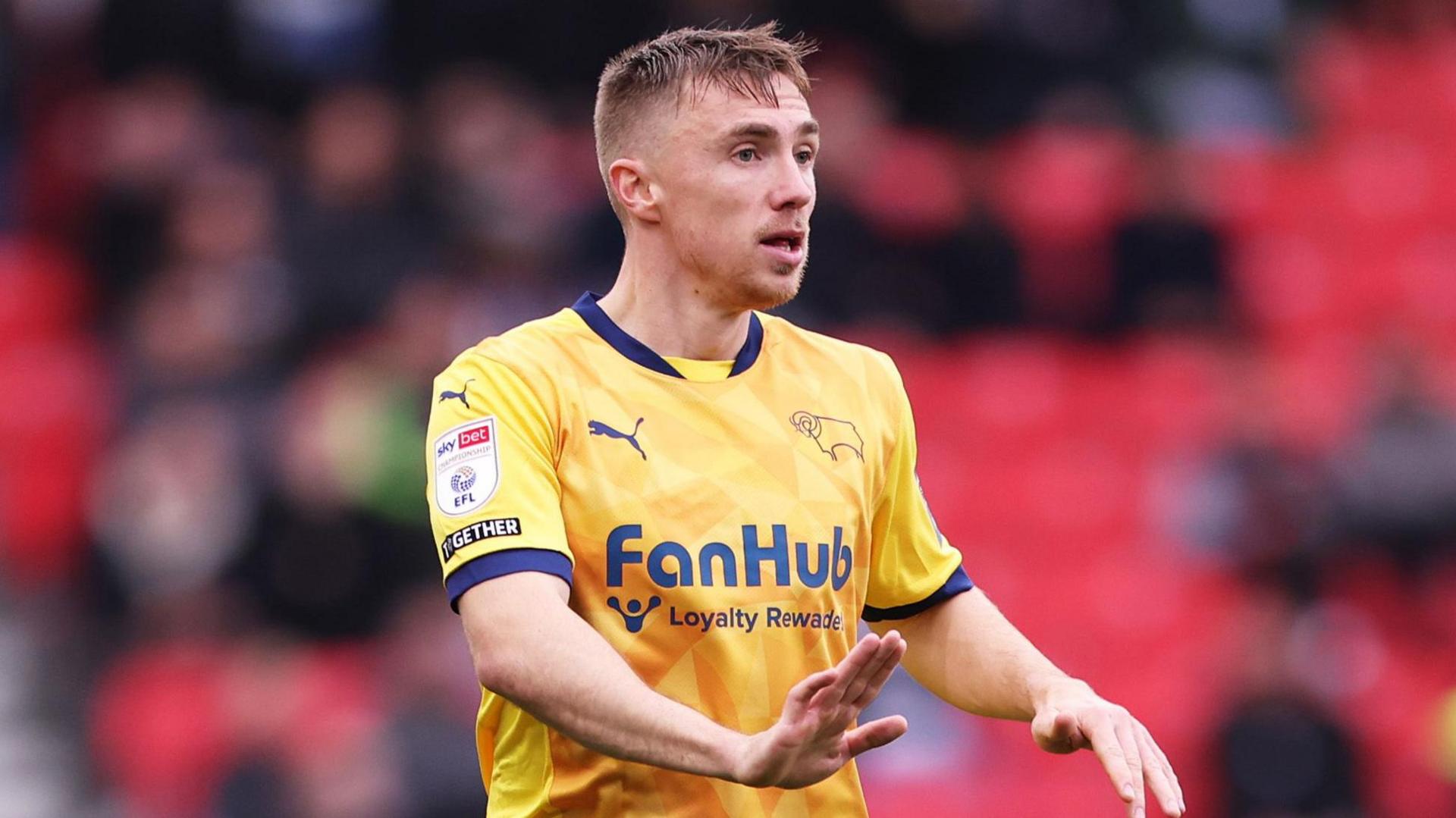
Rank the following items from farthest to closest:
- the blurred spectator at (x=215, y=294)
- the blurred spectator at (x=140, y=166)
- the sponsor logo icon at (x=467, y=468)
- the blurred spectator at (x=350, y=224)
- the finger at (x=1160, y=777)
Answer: the blurred spectator at (x=140, y=166), the blurred spectator at (x=350, y=224), the blurred spectator at (x=215, y=294), the sponsor logo icon at (x=467, y=468), the finger at (x=1160, y=777)

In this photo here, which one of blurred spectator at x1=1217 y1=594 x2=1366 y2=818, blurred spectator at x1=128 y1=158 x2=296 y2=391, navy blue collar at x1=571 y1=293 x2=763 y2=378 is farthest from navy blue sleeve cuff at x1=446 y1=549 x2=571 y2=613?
blurred spectator at x1=128 y1=158 x2=296 y2=391

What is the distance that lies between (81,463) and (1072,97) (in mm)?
6532

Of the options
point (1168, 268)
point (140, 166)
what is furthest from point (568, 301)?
point (1168, 268)

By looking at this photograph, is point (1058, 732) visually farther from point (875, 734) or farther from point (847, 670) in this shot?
point (847, 670)

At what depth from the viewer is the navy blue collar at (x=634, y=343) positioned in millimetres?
4625

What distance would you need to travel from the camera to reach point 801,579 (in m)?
4.48

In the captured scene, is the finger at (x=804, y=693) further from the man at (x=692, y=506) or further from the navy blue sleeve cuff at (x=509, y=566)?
the navy blue sleeve cuff at (x=509, y=566)

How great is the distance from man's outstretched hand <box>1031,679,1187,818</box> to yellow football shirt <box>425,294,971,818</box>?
1.51ft

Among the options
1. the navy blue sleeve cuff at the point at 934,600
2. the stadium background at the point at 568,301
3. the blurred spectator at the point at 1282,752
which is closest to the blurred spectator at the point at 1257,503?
the stadium background at the point at 568,301

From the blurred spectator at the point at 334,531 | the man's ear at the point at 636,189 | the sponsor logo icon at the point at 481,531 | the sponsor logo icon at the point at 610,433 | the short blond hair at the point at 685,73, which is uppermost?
the short blond hair at the point at 685,73

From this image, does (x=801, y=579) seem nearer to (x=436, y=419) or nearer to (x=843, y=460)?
(x=843, y=460)

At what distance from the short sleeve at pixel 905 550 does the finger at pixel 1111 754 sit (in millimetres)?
778

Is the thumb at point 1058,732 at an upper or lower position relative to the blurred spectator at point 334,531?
upper

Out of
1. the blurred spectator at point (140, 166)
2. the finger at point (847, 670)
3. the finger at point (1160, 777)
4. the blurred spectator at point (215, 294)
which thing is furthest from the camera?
the blurred spectator at point (140, 166)
